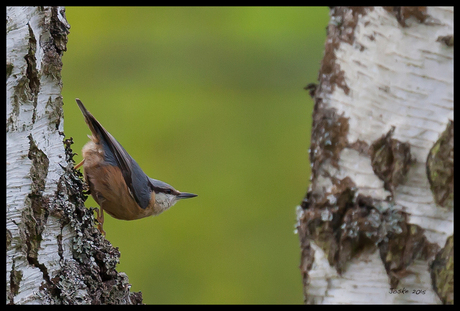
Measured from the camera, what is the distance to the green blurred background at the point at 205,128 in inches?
137

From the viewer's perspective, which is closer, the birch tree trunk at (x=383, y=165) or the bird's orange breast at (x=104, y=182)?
the birch tree trunk at (x=383, y=165)

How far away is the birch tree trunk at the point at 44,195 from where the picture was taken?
4.60 ft

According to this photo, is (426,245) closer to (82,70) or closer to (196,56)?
(196,56)

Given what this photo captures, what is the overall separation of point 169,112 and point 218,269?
143 centimetres

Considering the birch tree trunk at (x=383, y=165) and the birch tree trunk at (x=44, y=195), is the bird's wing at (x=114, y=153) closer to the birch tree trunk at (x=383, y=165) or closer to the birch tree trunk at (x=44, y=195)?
the birch tree trunk at (x=44, y=195)

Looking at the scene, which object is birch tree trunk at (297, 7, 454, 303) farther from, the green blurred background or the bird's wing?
the green blurred background

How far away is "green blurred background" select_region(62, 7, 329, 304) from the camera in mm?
3477

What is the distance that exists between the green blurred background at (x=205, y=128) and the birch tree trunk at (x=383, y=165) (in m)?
1.40

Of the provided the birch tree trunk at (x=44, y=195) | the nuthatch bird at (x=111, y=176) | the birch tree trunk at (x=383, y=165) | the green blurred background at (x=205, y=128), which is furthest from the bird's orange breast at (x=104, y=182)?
the birch tree trunk at (x=383, y=165)

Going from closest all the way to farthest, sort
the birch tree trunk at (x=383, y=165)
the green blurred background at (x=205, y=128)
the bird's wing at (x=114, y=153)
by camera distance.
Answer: the birch tree trunk at (x=383, y=165), the bird's wing at (x=114, y=153), the green blurred background at (x=205, y=128)

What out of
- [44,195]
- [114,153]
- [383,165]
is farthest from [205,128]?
[44,195]

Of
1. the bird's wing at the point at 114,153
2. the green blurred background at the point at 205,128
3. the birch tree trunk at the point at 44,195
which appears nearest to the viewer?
the birch tree trunk at the point at 44,195

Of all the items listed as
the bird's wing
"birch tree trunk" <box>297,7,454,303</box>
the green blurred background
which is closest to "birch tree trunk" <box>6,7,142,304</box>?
the bird's wing

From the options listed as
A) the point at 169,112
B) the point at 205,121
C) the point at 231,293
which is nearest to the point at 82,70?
the point at 169,112
